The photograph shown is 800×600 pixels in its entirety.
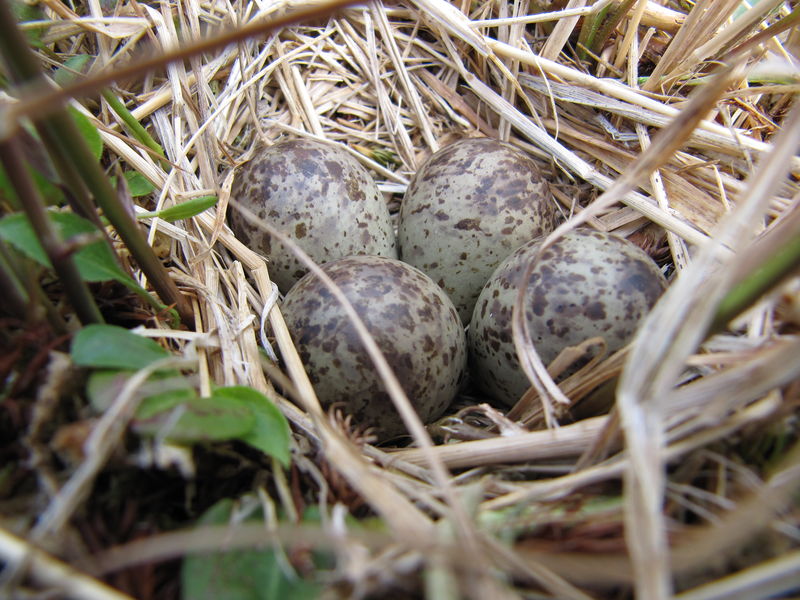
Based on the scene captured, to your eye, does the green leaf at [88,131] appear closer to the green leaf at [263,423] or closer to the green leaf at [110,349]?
the green leaf at [110,349]

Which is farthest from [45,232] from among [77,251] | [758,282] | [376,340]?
[758,282]

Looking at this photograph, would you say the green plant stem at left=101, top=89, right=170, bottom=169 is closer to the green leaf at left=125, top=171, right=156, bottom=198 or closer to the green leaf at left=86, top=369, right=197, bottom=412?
the green leaf at left=125, top=171, right=156, bottom=198

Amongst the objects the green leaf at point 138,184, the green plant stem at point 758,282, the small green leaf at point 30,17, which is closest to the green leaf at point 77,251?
the green leaf at point 138,184

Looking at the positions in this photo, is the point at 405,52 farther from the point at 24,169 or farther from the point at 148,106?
the point at 24,169

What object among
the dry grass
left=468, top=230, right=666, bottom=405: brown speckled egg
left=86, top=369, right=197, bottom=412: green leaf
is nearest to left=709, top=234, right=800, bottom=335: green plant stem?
the dry grass

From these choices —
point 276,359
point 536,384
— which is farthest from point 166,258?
point 536,384

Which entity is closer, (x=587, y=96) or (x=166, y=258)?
(x=166, y=258)
